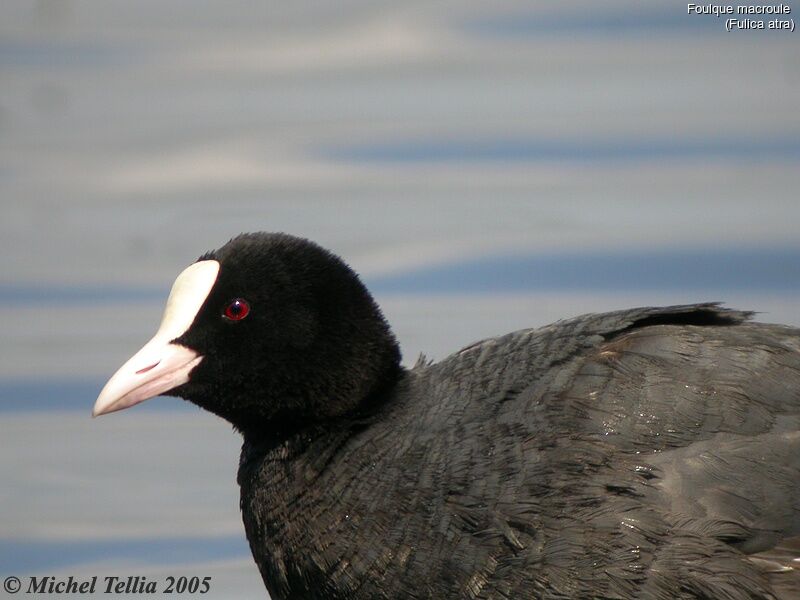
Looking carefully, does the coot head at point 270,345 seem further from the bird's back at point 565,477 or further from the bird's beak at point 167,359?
the bird's back at point 565,477

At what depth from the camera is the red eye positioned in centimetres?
509

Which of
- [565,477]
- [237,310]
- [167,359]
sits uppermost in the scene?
[237,310]

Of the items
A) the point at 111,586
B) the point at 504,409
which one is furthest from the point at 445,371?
the point at 111,586

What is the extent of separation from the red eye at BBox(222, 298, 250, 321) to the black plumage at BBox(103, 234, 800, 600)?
0.07ft

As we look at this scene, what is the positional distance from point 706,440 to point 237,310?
1338 millimetres

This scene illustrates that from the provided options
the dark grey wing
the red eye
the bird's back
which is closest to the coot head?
the red eye

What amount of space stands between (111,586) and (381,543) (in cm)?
197

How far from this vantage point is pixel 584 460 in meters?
4.79

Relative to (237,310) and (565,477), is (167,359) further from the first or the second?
(565,477)

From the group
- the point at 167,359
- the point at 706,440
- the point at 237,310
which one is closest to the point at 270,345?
the point at 237,310

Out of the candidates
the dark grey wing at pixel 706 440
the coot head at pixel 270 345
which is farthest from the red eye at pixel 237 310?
the dark grey wing at pixel 706 440

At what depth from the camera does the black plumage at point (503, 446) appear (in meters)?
A: 4.70

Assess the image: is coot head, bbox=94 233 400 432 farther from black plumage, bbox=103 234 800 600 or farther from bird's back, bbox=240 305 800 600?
bird's back, bbox=240 305 800 600

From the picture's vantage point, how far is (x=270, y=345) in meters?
5.07
